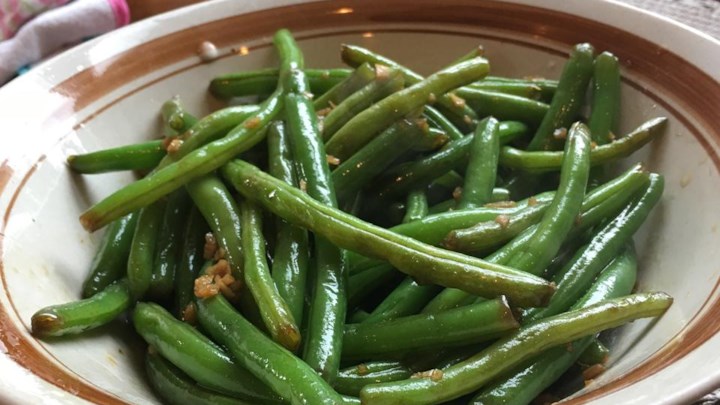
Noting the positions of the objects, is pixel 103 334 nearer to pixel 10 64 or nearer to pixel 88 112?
pixel 88 112

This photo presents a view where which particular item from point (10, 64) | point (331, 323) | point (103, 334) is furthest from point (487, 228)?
point (10, 64)

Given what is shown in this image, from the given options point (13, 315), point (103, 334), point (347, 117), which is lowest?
point (103, 334)

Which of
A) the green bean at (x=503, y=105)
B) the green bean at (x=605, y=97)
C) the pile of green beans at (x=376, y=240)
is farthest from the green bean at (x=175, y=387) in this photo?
the green bean at (x=605, y=97)

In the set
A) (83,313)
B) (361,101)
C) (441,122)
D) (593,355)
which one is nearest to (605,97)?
(441,122)

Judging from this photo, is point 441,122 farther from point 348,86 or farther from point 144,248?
point 144,248

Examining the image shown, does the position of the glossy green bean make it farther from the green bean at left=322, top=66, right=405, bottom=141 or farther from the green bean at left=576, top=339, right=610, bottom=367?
the green bean at left=576, top=339, right=610, bottom=367

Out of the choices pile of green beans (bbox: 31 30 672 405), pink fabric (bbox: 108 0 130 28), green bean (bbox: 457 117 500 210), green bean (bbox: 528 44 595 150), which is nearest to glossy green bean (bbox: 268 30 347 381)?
pile of green beans (bbox: 31 30 672 405)

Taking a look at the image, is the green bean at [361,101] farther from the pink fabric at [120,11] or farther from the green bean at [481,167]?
the pink fabric at [120,11]
